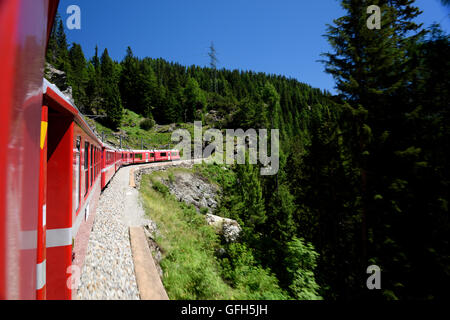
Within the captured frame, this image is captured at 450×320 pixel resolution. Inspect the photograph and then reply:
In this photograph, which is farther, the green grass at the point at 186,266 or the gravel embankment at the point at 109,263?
the green grass at the point at 186,266

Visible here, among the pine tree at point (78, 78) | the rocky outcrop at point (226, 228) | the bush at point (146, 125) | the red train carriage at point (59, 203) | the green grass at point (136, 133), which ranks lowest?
the rocky outcrop at point (226, 228)

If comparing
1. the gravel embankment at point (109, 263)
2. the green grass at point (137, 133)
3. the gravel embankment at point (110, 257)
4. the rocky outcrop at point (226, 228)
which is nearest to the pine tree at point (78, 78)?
the green grass at point (137, 133)

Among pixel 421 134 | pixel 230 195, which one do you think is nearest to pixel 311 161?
pixel 421 134

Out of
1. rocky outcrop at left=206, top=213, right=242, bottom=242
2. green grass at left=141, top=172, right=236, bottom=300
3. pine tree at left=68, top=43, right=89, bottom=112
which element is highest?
pine tree at left=68, top=43, right=89, bottom=112

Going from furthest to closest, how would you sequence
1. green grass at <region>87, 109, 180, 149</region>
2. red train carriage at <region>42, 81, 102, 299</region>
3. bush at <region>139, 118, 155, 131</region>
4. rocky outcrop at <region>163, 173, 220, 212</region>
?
bush at <region>139, 118, 155, 131</region> → green grass at <region>87, 109, 180, 149</region> → rocky outcrop at <region>163, 173, 220, 212</region> → red train carriage at <region>42, 81, 102, 299</region>

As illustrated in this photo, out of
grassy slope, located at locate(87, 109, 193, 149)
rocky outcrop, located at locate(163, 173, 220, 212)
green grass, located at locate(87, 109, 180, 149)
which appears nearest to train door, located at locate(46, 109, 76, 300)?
rocky outcrop, located at locate(163, 173, 220, 212)

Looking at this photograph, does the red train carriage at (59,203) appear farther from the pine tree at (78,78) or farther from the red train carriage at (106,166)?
the pine tree at (78,78)

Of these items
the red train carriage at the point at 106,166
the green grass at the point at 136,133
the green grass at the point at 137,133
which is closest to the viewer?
the red train carriage at the point at 106,166

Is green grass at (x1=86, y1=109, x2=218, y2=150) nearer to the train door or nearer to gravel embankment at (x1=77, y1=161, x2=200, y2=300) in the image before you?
gravel embankment at (x1=77, y1=161, x2=200, y2=300)

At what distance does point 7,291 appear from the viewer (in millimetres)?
834

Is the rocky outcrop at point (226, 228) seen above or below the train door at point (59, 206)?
below

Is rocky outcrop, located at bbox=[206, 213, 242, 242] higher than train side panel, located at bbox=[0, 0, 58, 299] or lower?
lower
